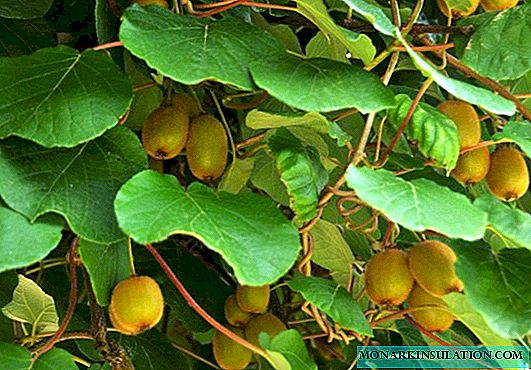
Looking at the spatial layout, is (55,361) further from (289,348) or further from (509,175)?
(509,175)

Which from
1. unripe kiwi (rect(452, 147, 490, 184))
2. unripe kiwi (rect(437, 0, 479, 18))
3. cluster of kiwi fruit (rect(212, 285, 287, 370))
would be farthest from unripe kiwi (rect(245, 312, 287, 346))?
unripe kiwi (rect(437, 0, 479, 18))

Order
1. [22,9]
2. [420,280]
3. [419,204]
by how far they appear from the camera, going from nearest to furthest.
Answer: [419,204] < [420,280] < [22,9]

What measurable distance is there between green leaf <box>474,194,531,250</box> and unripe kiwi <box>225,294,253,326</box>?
26 centimetres

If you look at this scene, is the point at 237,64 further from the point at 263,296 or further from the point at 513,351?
the point at 513,351

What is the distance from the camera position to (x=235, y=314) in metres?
0.75

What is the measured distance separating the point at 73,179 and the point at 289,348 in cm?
22

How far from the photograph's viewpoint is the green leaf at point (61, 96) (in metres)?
0.57

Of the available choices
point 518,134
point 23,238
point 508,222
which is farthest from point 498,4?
point 23,238

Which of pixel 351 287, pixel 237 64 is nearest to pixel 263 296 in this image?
pixel 351 287

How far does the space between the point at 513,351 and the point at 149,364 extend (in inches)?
14.0

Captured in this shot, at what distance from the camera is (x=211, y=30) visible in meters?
0.61

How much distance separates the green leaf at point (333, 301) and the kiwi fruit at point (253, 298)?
43mm

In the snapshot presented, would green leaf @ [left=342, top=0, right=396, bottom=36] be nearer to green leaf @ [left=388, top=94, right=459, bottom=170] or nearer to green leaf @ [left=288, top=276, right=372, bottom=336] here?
green leaf @ [left=388, top=94, right=459, bottom=170]

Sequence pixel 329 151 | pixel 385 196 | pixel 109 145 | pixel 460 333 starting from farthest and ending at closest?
pixel 460 333
pixel 329 151
pixel 109 145
pixel 385 196
